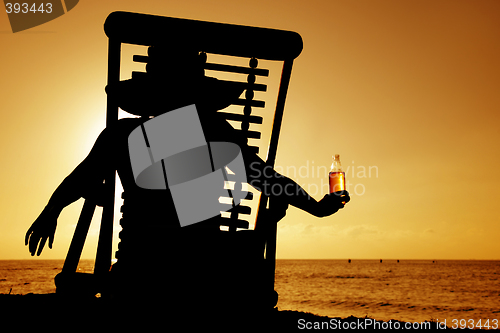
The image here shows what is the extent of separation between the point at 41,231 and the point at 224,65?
4.03 ft

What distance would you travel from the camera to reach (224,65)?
1.98 meters

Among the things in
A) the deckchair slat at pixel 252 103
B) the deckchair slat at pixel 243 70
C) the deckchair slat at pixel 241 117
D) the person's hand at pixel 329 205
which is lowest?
the person's hand at pixel 329 205

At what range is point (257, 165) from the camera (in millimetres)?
1576

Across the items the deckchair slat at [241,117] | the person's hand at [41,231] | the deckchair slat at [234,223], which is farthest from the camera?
the deckchair slat at [241,117]

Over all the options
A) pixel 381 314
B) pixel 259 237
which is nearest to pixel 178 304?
pixel 259 237

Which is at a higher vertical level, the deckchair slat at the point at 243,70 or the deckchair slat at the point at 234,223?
the deckchair slat at the point at 243,70

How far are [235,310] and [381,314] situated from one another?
26835mm

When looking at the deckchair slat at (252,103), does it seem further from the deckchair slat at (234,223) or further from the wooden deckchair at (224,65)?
the deckchair slat at (234,223)

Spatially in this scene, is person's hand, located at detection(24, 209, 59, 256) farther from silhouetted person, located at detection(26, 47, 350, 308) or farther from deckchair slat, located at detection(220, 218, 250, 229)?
deckchair slat, located at detection(220, 218, 250, 229)

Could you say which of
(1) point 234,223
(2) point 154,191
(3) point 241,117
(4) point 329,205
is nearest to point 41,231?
(2) point 154,191

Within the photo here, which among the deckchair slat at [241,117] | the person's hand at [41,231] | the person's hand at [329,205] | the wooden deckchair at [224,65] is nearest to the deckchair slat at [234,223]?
the wooden deckchair at [224,65]

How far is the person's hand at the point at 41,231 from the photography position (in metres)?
1.51

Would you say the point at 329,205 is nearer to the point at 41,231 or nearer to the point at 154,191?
the point at 154,191

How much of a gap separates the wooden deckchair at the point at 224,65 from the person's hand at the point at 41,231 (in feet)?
0.46
